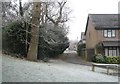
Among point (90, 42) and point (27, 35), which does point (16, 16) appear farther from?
point (90, 42)

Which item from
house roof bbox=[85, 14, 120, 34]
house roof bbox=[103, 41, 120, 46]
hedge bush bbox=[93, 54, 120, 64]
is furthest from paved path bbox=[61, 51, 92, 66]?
house roof bbox=[85, 14, 120, 34]

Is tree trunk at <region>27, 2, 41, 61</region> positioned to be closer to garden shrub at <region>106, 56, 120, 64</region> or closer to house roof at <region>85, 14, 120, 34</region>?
garden shrub at <region>106, 56, 120, 64</region>

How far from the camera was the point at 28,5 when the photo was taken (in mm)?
30984

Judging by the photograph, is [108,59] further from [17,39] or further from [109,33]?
[17,39]

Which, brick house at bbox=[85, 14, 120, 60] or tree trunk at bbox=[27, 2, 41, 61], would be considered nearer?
tree trunk at bbox=[27, 2, 41, 61]

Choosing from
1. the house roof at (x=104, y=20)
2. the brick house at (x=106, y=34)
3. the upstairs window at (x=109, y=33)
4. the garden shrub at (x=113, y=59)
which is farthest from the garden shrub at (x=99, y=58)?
the house roof at (x=104, y=20)

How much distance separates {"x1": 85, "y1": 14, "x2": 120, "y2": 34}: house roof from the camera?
46500 mm

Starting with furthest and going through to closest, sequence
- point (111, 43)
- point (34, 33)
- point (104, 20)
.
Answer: point (104, 20)
point (111, 43)
point (34, 33)

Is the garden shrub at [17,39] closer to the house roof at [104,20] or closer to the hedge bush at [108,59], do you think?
the hedge bush at [108,59]

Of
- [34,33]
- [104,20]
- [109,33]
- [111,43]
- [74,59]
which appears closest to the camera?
[34,33]

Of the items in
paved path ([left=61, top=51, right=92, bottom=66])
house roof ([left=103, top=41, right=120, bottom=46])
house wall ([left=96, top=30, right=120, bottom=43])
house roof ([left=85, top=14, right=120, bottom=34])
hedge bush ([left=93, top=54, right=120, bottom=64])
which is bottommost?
paved path ([left=61, top=51, right=92, bottom=66])

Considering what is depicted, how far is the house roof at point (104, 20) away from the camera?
1831 inches

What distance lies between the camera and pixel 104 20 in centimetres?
4875

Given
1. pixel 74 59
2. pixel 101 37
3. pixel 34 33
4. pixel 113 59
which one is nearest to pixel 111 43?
pixel 101 37
